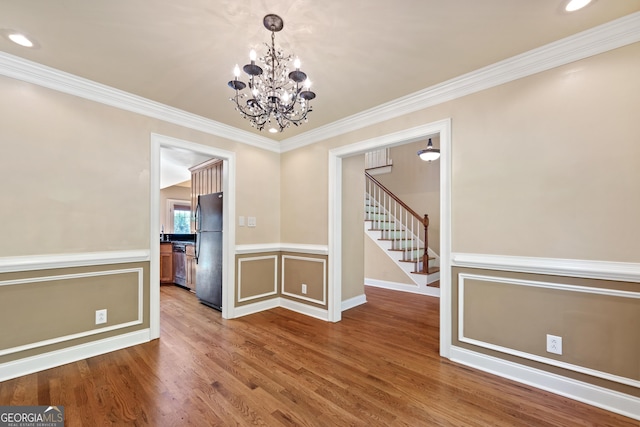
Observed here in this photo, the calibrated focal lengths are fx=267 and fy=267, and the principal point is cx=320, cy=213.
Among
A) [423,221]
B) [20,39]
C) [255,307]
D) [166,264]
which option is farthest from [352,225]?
A: [166,264]

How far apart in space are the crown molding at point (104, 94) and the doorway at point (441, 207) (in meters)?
1.55

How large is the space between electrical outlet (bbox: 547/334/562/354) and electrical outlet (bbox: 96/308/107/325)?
13.2ft

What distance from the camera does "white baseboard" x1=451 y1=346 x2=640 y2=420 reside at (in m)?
1.84

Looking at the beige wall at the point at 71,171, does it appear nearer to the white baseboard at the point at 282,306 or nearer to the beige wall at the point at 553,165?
the white baseboard at the point at 282,306

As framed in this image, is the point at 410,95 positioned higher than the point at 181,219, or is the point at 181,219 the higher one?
the point at 410,95

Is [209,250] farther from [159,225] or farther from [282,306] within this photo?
[282,306]

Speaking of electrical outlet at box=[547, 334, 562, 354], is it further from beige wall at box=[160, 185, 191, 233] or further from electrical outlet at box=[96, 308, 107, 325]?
beige wall at box=[160, 185, 191, 233]

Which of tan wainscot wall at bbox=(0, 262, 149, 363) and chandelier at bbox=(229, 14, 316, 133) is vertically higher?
chandelier at bbox=(229, 14, 316, 133)

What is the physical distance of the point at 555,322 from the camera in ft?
6.87

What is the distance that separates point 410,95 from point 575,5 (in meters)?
1.33

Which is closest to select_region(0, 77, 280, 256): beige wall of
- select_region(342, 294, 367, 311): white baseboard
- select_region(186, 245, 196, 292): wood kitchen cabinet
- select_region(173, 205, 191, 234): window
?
select_region(186, 245, 196, 292): wood kitchen cabinet

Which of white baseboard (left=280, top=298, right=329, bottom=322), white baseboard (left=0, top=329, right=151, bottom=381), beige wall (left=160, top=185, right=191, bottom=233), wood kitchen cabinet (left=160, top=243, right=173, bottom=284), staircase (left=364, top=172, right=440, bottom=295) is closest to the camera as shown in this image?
white baseboard (left=0, top=329, right=151, bottom=381)

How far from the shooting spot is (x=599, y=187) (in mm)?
1945

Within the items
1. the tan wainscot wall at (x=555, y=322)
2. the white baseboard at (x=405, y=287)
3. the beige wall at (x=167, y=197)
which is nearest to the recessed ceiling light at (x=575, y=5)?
the tan wainscot wall at (x=555, y=322)
